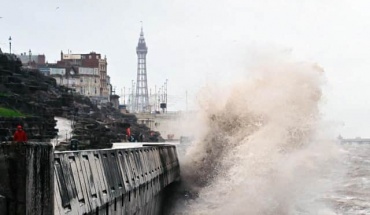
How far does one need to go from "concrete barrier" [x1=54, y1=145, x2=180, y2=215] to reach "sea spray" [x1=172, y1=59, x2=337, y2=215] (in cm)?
242

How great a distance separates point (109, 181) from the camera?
998 cm

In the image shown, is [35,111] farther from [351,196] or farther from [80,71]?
[80,71]

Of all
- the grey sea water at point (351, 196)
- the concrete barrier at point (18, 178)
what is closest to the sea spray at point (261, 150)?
the grey sea water at point (351, 196)

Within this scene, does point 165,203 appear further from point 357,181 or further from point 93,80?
point 93,80

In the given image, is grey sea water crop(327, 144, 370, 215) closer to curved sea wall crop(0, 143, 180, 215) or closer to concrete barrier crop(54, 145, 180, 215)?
concrete barrier crop(54, 145, 180, 215)

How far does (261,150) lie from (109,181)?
10242 mm

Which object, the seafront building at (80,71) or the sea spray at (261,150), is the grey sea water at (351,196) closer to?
the sea spray at (261,150)

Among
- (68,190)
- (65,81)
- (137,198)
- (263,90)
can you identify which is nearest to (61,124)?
(263,90)

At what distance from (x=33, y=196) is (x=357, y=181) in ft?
100

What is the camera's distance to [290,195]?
62.6ft

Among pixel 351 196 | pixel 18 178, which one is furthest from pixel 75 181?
pixel 351 196

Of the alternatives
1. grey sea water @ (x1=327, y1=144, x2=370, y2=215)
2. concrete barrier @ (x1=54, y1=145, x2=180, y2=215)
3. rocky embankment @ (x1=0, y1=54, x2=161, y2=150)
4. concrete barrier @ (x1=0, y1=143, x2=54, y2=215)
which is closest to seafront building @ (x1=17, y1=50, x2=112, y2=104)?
rocky embankment @ (x1=0, y1=54, x2=161, y2=150)

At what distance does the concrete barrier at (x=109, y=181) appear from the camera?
7270 mm

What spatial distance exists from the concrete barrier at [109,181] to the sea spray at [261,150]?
7.93 feet
